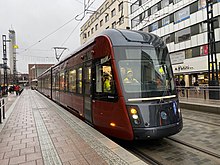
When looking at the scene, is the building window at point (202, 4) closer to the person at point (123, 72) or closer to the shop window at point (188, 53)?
the shop window at point (188, 53)

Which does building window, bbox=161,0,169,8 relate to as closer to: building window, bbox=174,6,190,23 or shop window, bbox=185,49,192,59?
building window, bbox=174,6,190,23

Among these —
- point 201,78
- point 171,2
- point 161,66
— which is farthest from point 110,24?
point 161,66

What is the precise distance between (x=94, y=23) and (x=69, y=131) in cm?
4892

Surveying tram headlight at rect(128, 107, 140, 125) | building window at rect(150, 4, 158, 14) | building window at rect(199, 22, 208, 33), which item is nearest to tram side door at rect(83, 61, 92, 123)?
tram headlight at rect(128, 107, 140, 125)

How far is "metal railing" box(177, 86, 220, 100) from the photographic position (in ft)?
38.8

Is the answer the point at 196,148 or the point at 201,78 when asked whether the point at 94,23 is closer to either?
the point at 201,78

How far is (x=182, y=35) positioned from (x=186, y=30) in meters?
0.90

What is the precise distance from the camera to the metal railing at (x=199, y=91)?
11.8m

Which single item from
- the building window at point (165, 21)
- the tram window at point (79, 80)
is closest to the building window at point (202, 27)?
the building window at point (165, 21)

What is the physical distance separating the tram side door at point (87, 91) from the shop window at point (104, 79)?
64cm

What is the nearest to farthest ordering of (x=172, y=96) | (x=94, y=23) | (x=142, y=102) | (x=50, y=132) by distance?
(x=142, y=102) → (x=172, y=96) → (x=50, y=132) → (x=94, y=23)

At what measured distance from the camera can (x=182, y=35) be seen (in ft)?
93.9

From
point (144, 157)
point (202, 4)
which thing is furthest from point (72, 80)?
point (202, 4)

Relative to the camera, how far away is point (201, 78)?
26375 millimetres
